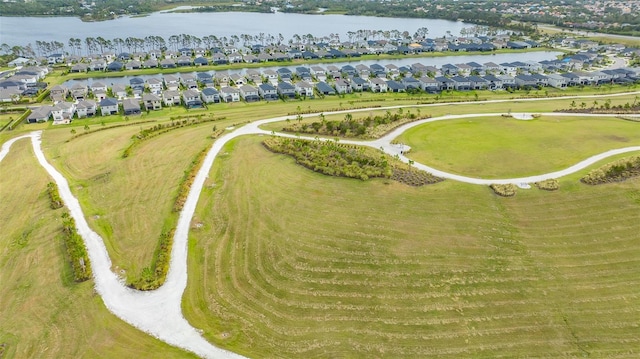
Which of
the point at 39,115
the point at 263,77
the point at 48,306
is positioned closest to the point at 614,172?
the point at 48,306

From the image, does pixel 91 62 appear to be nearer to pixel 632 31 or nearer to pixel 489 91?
pixel 489 91

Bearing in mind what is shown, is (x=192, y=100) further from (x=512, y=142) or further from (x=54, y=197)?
(x=512, y=142)

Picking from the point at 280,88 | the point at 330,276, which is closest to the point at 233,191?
the point at 330,276

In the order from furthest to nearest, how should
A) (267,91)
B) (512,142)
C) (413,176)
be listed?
(267,91) < (512,142) < (413,176)

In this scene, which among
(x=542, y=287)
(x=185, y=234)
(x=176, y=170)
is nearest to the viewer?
(x=542, y=287)

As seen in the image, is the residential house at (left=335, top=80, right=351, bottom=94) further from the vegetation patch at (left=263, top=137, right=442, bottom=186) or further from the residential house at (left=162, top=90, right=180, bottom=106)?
the vegetation patch at (left=263, top=137, right=442, bottom=186)

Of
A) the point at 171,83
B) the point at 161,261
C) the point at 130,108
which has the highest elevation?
the point at 171,83

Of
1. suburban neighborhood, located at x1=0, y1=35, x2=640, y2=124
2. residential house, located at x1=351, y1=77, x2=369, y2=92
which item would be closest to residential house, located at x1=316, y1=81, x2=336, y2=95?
suburban neighborhood, located at x1=0, y1=35, x2=640, y2=124

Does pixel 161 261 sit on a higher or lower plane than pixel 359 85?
lower
